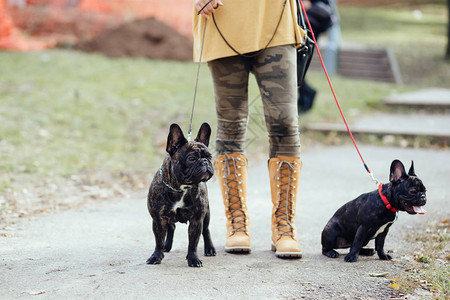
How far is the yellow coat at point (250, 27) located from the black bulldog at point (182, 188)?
0.57 meters

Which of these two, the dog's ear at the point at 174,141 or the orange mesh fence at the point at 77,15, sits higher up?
the orange mesh fence at the point at 77,15

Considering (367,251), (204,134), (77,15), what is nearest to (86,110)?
(204,134)

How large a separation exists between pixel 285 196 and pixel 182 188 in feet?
2.62

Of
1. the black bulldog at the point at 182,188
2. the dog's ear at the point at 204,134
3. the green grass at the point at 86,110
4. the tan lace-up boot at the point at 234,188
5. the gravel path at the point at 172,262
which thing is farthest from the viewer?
the green grass at the point at 86,110

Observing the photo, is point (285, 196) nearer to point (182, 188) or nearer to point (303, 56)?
point (182, 188)

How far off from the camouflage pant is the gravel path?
721 millimetres

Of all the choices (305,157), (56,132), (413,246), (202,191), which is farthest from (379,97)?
(202,191)

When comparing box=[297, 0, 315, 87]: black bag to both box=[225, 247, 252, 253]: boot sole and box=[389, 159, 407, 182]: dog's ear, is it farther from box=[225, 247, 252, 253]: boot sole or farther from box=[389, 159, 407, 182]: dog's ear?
box=[225, 247, 252, 253]: boot sole

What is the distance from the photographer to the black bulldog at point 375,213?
A: 331 cm

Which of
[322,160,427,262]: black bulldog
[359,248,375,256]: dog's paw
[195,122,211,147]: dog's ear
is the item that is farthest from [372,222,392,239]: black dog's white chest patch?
[195,122,211,147]: dog's ear

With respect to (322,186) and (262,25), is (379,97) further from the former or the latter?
(262,25)

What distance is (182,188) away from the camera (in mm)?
3201

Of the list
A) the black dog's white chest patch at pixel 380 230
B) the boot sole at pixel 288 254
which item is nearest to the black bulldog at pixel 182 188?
the boot sole at pixel 288 254

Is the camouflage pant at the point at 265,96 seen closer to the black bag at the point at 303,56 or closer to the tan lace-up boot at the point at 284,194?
the tan lace-up boot at the point at 284,194
